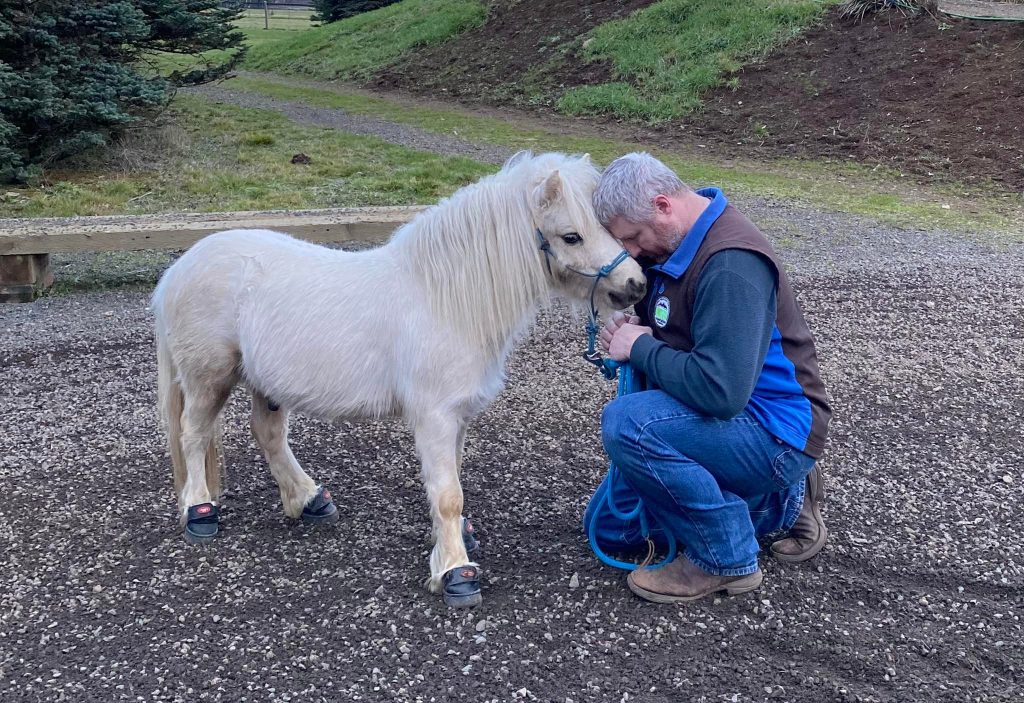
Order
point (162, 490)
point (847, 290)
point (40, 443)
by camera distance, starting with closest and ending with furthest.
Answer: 1. point (162, 490)
2. point (40, 443)
3. point (847, 290)

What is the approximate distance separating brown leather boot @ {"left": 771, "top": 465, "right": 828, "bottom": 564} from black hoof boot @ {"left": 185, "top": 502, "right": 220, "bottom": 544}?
237 centimetres

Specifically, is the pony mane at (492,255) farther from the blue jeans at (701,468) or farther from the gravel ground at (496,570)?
the gravel ground at (496,570)

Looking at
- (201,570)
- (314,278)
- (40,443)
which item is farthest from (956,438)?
(40,443)

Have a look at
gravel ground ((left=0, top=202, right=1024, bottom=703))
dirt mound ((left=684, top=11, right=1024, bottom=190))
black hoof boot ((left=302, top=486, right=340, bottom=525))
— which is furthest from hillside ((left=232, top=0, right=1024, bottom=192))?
black hoof boot ((left=302, top=486, right=340, bottom=525))

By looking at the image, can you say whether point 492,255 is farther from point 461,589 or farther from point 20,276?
point 20,276

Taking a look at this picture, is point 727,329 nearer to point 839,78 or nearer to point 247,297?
point 247,297

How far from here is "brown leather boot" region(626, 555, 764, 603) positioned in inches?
128

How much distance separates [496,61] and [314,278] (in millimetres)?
17366

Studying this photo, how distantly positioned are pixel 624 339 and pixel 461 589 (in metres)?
1.12

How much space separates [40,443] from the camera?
4.60m

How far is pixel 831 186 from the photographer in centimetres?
1095

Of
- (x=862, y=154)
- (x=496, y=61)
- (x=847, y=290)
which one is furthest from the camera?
(x=496, y=61)

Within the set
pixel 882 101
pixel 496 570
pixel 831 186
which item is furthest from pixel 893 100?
pixel 496 570

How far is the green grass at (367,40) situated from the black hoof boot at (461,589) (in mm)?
20569
